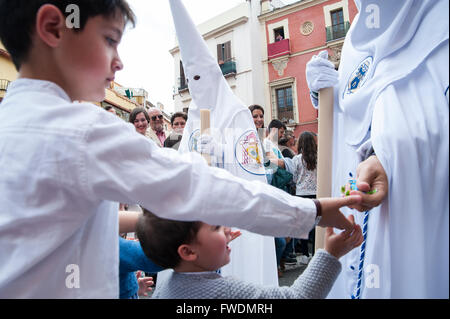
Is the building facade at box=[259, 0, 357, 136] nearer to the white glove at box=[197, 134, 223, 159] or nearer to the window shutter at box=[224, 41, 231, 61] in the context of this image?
the window shutter at box=[224, 41, 231, 61]

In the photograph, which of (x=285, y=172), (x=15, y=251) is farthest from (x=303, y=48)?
(x=15, y=251)

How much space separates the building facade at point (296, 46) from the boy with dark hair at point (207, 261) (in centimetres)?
1164

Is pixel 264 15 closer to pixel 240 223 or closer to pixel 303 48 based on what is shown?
pixel 303 48

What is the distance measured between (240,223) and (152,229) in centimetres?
38

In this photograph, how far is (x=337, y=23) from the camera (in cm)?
1202

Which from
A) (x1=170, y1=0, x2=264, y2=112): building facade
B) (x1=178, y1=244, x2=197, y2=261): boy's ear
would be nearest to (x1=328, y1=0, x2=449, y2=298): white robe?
(x1=178, y1=244, x2=197, y2=261): boy's ear

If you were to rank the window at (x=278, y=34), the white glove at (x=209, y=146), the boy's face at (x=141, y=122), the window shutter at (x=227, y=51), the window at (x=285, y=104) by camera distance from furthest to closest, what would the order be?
the window shutter at (x=227, y=51) < the window at (x=278, y=34) < the window at (x=285, y=104) < the boy's face at (x=141, y=122) < the white glove at (x=209, y=146)

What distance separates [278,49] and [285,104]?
89.7 inches

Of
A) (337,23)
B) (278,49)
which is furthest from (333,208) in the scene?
(278,49)

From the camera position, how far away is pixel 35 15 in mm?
823

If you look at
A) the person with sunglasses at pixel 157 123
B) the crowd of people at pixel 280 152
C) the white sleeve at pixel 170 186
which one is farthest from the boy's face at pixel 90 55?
the person with sunglasses at pixel 157 123

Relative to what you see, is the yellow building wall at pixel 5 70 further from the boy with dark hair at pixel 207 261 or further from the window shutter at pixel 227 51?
the boy with dark hair at pixel 207 261

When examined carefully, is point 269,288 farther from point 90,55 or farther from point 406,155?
point 90,55

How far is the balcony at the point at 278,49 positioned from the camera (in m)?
12.9
